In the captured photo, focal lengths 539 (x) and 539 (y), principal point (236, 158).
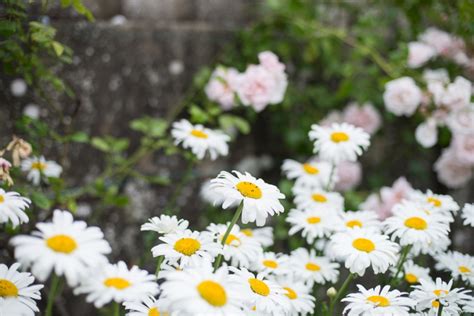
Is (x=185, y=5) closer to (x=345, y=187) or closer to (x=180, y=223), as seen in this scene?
(x=345, y=187)

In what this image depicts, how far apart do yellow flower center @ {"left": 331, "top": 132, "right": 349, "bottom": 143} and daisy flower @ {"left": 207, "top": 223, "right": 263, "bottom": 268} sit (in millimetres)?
402

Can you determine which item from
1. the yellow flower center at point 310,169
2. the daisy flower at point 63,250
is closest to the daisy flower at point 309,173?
the yellow flower center at point 310,169

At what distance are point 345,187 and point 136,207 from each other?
0.90 metres

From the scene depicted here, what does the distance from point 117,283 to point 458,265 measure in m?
0.86

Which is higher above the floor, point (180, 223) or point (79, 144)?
point (79, 144)

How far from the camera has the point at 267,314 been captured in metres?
1.05

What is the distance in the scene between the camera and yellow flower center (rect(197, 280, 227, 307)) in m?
0.81

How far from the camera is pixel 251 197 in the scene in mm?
1059

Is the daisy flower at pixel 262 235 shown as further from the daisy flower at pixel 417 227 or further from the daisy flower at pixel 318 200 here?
the daisy flower at pixel 417 227

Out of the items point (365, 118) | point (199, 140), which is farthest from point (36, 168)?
point (365, 118)

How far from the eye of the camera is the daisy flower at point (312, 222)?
1363mm

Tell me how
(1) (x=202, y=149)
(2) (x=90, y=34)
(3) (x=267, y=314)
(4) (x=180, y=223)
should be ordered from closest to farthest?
(3) (x=267, y=314), (4) (x=180, y=223), (1) (x=202, y=149), (2) (x=90, y=34)

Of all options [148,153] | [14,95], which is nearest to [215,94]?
[148,153]

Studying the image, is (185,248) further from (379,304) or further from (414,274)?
(414,274)
